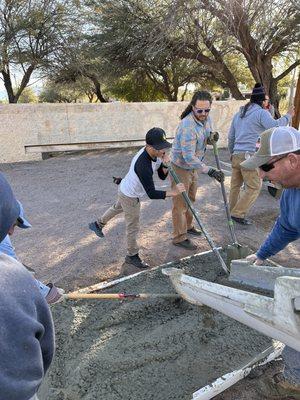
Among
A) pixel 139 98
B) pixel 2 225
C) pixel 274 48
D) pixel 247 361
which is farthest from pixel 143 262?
pixel 139 98

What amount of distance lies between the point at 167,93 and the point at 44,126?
13.0 metres

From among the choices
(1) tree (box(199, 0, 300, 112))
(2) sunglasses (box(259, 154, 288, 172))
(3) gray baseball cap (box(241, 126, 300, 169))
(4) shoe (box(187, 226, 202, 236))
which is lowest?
(4) shoe (box(187, 226, 202, 236))

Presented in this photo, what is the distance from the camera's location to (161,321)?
3.25 meters

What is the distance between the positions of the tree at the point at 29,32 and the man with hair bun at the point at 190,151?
12312mm

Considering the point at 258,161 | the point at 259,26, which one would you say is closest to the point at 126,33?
the point at 259,26

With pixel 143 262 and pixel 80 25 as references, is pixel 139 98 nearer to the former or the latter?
pixel 80 25

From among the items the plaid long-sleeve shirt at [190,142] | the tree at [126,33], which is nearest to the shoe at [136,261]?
the plaid long-sleeve shirt at [190,142]

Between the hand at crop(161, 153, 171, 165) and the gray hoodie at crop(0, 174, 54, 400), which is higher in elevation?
the hand at crop(161, 153, 171, 165)

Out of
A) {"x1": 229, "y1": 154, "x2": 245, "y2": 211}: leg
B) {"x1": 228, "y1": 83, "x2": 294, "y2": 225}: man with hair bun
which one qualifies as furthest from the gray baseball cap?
{"x1": 229, "y1": 154, "x2": 245, "y2": 211}: leg

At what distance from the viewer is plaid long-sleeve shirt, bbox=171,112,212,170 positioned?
4.21 meters

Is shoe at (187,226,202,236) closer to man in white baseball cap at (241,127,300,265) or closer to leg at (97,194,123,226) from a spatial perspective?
leg at (97,194,123,226)

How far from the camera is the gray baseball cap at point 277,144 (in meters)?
2.13

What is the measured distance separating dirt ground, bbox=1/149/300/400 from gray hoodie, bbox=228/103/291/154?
1.14 m

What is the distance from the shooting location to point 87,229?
17.6 ft
